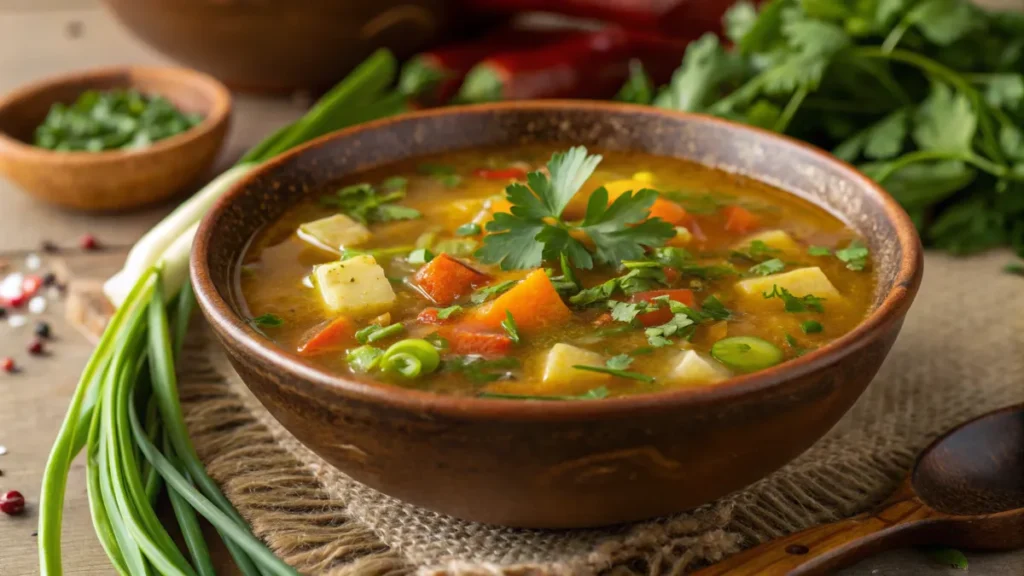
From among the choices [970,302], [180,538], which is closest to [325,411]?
[180,538]

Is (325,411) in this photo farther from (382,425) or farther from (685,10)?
(685,10)

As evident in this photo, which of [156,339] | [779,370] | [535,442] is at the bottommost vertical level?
[156,339]

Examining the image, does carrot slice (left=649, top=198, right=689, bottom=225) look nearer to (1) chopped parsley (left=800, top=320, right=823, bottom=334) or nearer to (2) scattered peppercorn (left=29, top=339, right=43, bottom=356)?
(1) chopped parsley (left=800, top=320, right=823, bottom=334)

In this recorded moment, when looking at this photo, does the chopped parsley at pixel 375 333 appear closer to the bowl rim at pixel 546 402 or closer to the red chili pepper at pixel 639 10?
the bowl rim at pixel 546 402

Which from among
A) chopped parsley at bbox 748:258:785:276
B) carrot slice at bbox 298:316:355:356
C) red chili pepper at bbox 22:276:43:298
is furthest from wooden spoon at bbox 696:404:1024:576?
red chili pepper at bbox 22:276:43:298

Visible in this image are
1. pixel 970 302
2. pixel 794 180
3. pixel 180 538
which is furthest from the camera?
pixel 970 302

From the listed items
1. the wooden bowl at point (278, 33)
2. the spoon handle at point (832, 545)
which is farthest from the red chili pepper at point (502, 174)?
the wooden bowl at point (278, 33)
